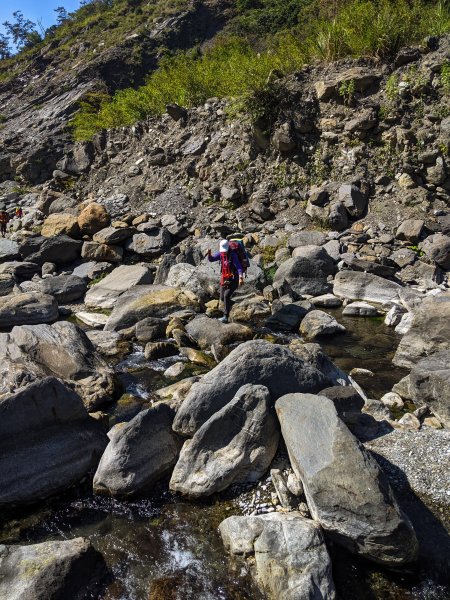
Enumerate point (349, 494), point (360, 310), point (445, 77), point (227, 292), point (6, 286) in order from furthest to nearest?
point (445, 77), point (6, 286), point (360, 310), point (227, 292), point (349, 494)

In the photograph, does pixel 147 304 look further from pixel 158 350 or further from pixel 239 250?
pixel 239 250

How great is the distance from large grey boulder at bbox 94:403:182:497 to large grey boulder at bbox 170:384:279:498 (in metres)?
0.25

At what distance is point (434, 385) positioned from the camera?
21.7 feet

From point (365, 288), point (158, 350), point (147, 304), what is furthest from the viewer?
point (365, 288)

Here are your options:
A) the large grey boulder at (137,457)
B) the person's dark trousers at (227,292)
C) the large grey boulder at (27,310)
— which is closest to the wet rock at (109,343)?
the large grey boulder at (27,310)

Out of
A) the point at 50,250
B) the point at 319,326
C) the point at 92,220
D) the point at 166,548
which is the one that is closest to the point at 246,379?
the point at 166,548

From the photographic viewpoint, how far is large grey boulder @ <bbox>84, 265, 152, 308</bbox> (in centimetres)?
1401

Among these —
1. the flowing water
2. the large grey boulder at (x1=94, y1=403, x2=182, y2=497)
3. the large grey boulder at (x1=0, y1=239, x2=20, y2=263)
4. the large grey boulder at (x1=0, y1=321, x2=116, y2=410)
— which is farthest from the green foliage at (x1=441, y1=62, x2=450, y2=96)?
the large grey boulder at (x1=0, y1=239, x2=20, y2=263)

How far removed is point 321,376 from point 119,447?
3218 mm

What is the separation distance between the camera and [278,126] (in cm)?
1900

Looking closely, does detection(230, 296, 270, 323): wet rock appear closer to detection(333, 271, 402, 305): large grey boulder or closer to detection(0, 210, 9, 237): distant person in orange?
detection(333, 271, 402, 305): large grey boulder

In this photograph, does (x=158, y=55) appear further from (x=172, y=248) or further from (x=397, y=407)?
(x=397, y=407)

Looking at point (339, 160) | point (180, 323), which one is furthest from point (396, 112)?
point (180, 323)

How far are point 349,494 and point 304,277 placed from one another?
936 cm
